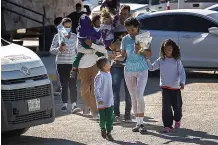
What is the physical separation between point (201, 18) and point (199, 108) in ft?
15.1

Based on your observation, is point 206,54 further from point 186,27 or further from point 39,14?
point 39,14

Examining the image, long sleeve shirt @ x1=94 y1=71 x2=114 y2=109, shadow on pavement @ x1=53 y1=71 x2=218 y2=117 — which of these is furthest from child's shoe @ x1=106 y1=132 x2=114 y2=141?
shadow on pavement @ x1=53 y1=71 x2=218 y2=117

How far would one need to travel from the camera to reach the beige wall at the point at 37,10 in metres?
20.3

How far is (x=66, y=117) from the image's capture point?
1150cm

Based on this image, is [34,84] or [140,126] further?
[140,126]

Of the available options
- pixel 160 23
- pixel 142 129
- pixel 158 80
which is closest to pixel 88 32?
pixel 142 129

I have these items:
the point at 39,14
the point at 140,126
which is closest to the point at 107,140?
the point at 140,126

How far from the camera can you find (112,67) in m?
11.0

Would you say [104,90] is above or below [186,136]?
above

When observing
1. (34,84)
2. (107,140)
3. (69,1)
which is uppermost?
(69,1)

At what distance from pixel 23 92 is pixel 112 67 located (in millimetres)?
2367

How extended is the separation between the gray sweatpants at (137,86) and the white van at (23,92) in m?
1.37

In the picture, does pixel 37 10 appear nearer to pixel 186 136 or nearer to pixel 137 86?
pixel 137 86

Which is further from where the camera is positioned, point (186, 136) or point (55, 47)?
point (55, 47)
